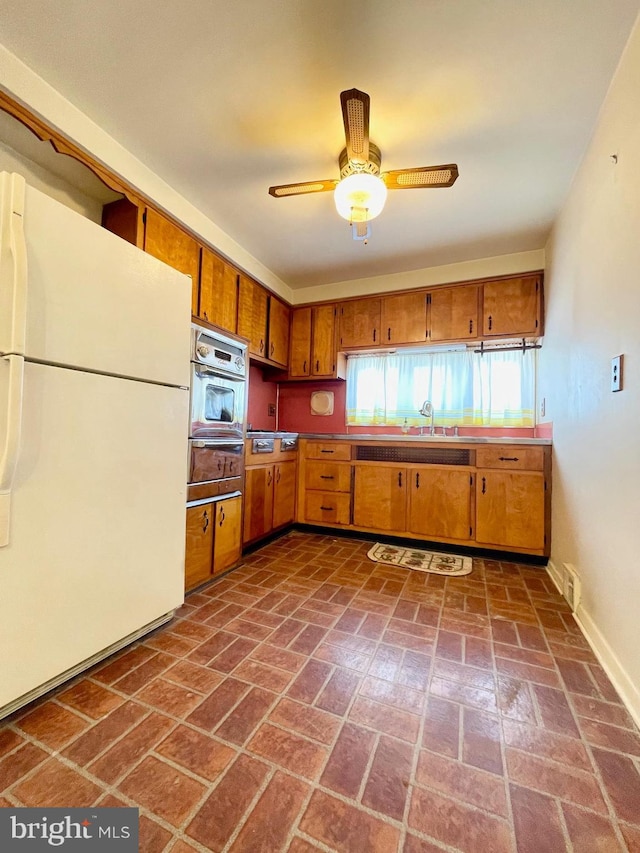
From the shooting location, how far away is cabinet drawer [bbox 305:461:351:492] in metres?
3.13

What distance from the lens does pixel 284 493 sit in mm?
3096

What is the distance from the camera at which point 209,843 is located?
0.77 m

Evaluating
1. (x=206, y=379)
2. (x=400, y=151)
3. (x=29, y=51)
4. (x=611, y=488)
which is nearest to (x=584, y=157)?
(x=400, y=151)

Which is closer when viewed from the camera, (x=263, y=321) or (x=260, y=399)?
(x=263, y=321)

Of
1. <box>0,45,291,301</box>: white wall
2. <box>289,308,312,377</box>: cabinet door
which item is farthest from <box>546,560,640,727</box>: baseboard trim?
<box>0,45,291,301</box>: white wall

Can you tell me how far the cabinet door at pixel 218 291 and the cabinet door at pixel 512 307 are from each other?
2.13 metres

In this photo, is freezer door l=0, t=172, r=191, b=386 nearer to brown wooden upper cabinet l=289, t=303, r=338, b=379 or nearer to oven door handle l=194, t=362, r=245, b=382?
oven door handle l=194, t=362, r=245, b=382

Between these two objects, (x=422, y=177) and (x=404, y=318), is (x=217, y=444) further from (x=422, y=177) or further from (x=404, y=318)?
(x=404, y=318)

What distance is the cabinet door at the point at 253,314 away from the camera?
2896mm

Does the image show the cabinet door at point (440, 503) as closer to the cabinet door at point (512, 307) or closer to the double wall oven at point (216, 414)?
the cabinet door at point (512, 307)

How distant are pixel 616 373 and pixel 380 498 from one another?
6.33 feet

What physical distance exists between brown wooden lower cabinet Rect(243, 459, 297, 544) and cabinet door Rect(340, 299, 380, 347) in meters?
1.33

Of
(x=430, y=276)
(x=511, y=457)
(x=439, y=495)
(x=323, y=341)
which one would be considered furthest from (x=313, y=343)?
(x=511, y=457)

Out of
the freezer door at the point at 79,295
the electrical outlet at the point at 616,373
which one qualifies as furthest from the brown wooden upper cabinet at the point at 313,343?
the electrical outlet at the point at 616,373
